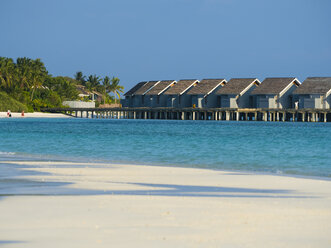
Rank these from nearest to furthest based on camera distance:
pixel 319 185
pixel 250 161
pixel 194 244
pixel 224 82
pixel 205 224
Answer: pixel 194 244, pixel 205 224, pixel 319 185, pixel 250 161, pixel 224 82

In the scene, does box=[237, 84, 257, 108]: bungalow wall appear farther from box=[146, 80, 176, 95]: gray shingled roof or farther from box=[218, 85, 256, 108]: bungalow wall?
box=[146, 80, 176, 95]: gray shingled roof

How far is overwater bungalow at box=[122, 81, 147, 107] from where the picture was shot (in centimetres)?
10219

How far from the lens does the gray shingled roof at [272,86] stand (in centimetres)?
8256

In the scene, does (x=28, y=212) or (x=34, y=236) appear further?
(x=28, y=212)

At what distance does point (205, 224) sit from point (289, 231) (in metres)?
1.01

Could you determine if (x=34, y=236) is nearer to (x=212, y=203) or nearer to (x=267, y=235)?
(x=267, y=235)

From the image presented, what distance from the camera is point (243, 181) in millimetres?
12766

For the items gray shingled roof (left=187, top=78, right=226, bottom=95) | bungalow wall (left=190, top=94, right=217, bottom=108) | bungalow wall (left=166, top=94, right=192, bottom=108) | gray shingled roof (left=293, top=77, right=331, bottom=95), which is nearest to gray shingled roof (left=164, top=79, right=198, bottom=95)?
bungalow wall (left=166, top=94, right=192, bottom=108)

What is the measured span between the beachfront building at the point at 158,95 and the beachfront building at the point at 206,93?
17.9 ft

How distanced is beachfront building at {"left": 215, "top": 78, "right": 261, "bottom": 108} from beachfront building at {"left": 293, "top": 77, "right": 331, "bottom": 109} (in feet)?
23.5

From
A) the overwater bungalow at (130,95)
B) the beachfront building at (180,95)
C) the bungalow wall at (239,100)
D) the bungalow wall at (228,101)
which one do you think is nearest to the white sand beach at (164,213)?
the bungalow wall at (228,101)

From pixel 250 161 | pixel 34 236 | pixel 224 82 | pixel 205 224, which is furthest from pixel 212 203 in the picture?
pixel 224 82

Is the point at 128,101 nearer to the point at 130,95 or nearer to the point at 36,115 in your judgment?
the point at 130,95

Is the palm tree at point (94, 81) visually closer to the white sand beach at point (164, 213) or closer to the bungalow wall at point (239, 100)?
the bungalow wall at point (239, 100)
